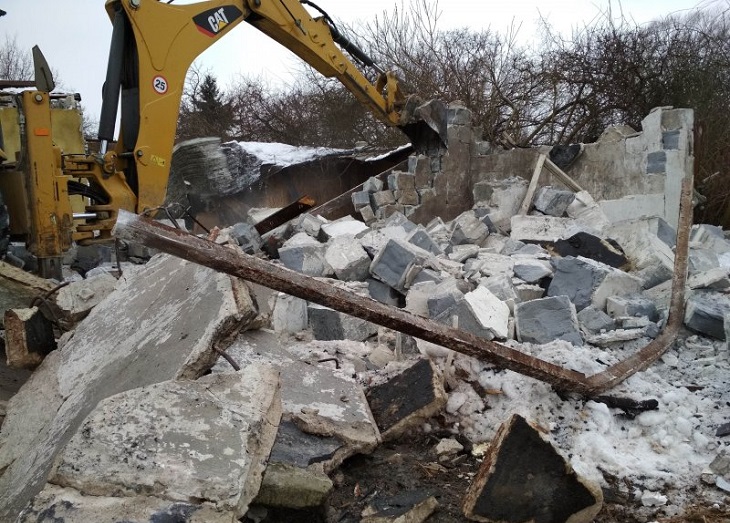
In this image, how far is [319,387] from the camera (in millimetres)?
2643

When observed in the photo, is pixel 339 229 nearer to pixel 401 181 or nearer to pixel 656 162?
pixel 401 181

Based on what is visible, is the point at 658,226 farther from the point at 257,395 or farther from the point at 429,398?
the point at 257,395

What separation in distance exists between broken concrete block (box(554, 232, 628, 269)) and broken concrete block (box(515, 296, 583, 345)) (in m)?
1.71

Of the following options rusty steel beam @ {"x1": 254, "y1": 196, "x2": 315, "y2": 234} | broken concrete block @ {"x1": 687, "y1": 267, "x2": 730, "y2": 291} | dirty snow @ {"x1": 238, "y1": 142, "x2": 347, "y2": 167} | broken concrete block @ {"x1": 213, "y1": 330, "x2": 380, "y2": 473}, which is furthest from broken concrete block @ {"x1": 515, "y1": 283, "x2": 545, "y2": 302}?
dirty snow @ {"x1": 238, "y1": 142, "x2": 347, "y2": 167}

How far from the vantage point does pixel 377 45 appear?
1377 cm

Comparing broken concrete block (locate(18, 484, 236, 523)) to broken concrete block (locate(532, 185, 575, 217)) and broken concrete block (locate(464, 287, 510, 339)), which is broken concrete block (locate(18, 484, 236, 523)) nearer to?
broken concrete block (locate(464, 287, 510, 339))

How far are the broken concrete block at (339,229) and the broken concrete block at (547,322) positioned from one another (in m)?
2.64

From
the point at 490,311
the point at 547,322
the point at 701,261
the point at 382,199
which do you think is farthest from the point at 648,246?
the point at 382,199

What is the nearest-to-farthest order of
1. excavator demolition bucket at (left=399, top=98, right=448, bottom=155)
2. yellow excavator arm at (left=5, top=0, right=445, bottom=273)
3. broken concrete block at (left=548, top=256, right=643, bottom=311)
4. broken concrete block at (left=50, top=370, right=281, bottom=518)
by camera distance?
broken concrete block at (left=50, top=370, right=281, bottom=518)
broken concrete block at (left=548, top=256, right=643, bottom=311)
yellow excavator arm at (left=5, top=0, right=445, bottom=273)
excavator demolition bucket at (left=399, top=98, right=448, bottom=155)

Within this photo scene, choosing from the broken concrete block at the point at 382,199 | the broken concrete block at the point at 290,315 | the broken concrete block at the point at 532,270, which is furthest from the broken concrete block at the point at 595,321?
the broken concrete block at the point at 382,199

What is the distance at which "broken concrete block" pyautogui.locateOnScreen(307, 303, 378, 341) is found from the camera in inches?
150

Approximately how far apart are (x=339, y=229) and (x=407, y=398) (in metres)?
3.71

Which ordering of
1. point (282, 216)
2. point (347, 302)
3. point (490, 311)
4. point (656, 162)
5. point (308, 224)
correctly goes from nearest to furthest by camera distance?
1. point (347, 302)
2. point (490, 311)
3. point (656, 162)
4. point (308, 224)
5. point (282, 216)

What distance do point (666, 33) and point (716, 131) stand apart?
2313 millimetres
